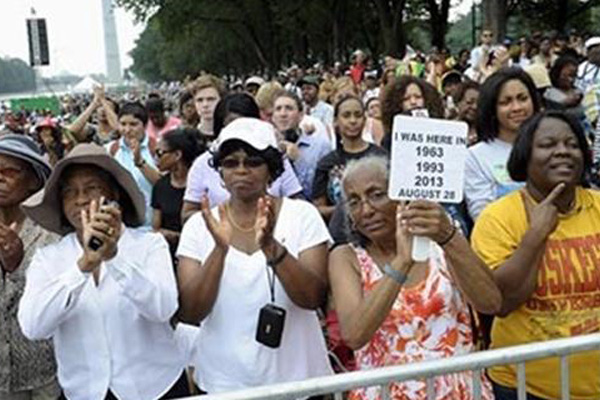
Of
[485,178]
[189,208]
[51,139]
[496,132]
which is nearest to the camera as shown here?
[485,178]

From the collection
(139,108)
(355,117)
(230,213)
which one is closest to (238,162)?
(230,213)

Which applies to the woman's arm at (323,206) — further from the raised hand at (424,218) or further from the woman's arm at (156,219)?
the raised hand at (424,218)

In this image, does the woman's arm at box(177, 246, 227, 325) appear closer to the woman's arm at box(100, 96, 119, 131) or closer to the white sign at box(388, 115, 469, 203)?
the white sign at box(388, 115, 469, 203)

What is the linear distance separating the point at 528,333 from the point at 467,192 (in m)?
1.35

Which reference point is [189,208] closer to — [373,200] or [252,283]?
[252,283]

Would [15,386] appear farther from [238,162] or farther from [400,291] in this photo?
[400,291]

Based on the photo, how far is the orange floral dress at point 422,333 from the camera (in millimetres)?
2893

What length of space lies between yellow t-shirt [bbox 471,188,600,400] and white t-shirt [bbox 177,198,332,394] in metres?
0.68

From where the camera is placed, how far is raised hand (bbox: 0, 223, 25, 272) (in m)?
3.29

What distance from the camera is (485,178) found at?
4250 millimetres

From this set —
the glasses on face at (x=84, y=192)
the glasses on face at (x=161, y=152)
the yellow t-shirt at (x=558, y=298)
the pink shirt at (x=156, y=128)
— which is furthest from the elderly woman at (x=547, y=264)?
the pink shirt at (x=156, y=128)

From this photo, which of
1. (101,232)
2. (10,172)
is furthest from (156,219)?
(101,232)

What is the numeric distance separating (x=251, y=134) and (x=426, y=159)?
96 centimetres

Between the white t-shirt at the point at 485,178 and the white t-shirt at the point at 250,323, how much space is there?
1.25 meters
